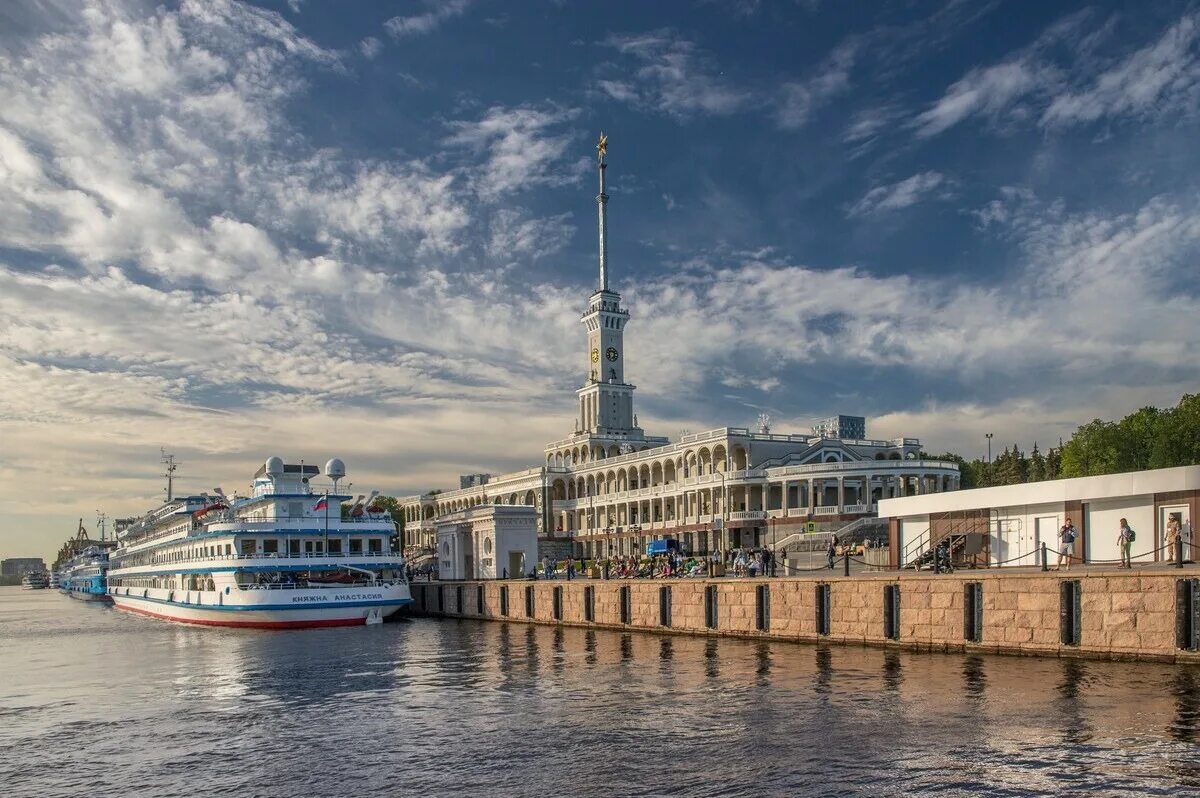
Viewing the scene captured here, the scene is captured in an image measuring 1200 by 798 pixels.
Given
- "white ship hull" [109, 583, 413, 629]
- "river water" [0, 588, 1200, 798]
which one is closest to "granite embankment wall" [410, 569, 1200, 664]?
"river water" [0, 588, 1200, 798]

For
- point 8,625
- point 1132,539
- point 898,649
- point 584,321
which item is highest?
point 584,321

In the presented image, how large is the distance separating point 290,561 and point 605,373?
3713 inches

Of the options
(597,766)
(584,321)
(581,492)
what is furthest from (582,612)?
(584,321)

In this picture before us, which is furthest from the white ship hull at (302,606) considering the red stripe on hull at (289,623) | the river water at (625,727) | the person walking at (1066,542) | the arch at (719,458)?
the arch at (719,458)

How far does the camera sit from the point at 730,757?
2678cm

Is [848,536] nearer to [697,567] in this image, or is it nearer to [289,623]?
[697,567]

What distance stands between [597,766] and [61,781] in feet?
44.7

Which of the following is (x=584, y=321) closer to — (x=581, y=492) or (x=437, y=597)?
(x=581, y=492)

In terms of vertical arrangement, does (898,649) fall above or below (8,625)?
above

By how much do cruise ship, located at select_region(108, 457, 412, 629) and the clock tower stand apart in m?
79.8

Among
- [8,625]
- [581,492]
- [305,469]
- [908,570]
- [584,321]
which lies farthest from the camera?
[584,321]

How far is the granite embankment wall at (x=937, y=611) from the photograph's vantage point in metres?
36.0

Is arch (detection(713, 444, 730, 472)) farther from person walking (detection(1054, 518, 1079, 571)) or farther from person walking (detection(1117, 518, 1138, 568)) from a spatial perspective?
person walking (detection(1117, 518, 1138, 568))

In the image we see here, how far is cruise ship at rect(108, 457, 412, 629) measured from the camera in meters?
73.9
